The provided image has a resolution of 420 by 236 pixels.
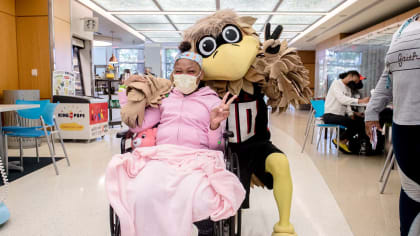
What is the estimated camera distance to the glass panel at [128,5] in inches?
285

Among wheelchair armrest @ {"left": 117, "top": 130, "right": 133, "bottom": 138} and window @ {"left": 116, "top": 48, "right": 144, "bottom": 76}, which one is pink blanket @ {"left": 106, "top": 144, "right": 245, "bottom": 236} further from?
window @ {"left": 116, "top": 48, "right": 144, "bottom": 76}

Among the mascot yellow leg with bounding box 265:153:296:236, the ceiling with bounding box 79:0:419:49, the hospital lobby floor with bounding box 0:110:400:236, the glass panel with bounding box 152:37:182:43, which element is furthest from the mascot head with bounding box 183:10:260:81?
the glass panel with bounding box 152:37:182:43

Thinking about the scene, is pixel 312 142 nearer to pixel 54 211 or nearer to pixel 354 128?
pixel 354 128

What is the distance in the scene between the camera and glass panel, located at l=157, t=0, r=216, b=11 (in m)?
7.30

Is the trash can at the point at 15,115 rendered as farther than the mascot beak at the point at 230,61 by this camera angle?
Yes

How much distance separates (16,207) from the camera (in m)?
2.48

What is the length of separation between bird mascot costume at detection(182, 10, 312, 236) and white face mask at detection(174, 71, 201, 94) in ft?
0.40

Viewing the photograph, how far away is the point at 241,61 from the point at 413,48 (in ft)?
2.60

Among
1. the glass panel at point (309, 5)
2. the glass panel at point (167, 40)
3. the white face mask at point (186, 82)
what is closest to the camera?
the white face mask at point (186, 82)

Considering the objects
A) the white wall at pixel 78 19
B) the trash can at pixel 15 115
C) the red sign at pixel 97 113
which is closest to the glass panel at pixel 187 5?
the white wall at pixel 78 19

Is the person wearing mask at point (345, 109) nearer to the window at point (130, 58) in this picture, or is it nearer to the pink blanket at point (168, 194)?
the pink blanket at point (168, 194)

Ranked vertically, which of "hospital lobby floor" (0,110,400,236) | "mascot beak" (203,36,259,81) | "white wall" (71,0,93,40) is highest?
"white wall" (71,0,93,40)

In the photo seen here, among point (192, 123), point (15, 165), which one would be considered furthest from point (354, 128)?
point (15, 165)

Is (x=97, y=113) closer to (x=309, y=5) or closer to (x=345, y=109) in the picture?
(x=345, y=109)
